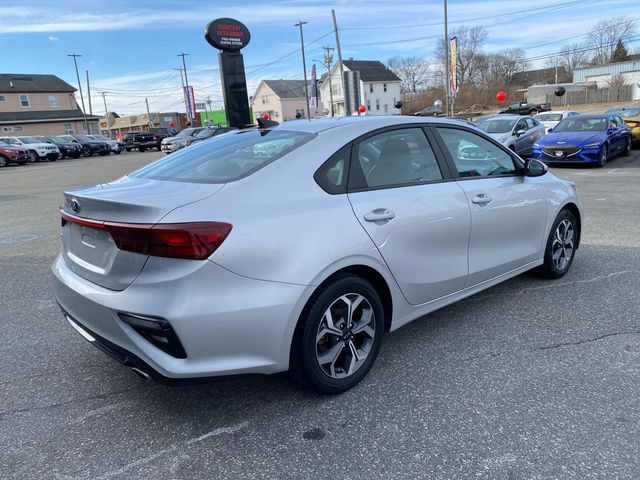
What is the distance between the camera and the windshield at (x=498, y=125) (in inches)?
603

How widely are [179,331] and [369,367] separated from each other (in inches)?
51.5

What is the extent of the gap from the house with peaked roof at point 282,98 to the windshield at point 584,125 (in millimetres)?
63446

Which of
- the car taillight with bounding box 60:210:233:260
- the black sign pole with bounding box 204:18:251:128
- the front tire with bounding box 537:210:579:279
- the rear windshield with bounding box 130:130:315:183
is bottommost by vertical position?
the front tire with bounding box 537:210:579:279

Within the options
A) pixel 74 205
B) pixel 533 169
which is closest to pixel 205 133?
pixel 533 169

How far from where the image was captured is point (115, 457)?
8.11 ft

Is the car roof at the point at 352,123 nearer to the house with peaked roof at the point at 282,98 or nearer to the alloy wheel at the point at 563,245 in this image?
the alloy wheel at the point at 563,245

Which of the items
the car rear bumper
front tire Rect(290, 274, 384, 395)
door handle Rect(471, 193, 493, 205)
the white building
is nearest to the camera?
the car rear bumper

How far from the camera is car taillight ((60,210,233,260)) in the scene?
2328 mm

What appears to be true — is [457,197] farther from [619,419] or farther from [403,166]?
[619,419]

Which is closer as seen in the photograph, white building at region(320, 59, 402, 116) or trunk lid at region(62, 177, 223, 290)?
trunk lid at region(62, 177, 223, 290)

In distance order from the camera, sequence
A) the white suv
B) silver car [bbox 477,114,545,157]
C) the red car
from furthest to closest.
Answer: the white suv
the red car
silver car [bbox 477,114,545,157]

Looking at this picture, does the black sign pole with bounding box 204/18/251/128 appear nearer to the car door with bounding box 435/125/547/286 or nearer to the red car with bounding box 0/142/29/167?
the car door with bounding box 435/125/547/286

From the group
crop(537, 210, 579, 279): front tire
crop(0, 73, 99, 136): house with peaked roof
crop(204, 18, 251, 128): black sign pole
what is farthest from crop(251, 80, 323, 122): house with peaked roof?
crop(537, 210, 579, 279): front tire

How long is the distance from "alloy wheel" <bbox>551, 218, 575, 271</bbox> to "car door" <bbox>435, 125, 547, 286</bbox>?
35 cm
